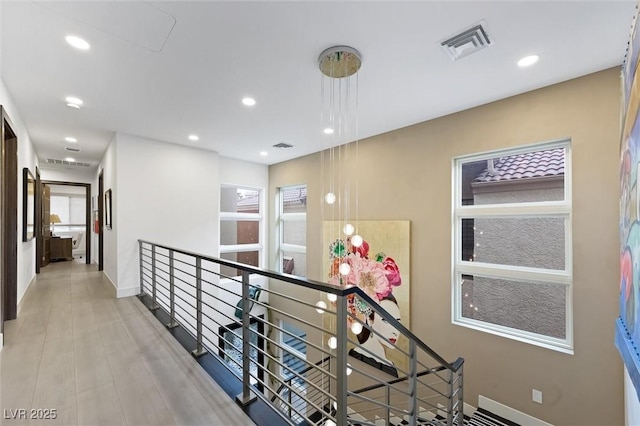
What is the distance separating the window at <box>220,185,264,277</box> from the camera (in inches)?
232

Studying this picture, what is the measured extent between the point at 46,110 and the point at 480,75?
16.0 feet

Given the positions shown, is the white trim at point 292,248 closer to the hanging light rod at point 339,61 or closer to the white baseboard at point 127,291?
the white baseboard at point 127,291

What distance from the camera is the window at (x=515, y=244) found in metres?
2.68

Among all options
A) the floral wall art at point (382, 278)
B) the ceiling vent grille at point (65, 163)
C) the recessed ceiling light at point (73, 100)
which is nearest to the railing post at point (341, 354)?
the floral wall art at point (382, 278)

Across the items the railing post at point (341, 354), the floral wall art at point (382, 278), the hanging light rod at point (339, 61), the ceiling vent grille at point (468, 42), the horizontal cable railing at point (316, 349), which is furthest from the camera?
the floral wall art at point (382, 278)

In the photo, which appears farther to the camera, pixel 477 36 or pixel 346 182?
pixel 346 182

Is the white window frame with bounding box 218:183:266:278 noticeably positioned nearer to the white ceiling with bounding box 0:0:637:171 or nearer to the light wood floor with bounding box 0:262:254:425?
the light wood floor with bounding box 0:262:254:425

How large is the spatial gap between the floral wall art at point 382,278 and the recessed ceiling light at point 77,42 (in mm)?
3254

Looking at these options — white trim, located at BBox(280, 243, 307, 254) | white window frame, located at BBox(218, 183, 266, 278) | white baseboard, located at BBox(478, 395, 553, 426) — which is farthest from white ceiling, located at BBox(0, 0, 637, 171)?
white baseboard, located at BBox(478, 395, 553, 426)

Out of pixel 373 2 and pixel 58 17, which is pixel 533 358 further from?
pixel 58 17

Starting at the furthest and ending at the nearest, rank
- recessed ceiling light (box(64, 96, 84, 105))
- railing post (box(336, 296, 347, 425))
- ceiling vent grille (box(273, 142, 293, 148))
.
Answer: ceiling vent grille (box(273, 142, 293, 148))
recessed ceiling light (box(64, 96, 84, 105))
railing post (box(336, 296, 347, 425))

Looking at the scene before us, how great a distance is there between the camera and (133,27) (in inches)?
73.7

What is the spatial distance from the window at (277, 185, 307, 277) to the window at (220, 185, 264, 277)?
0.49 meters

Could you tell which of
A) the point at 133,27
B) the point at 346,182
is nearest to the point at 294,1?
the point at 133,27
